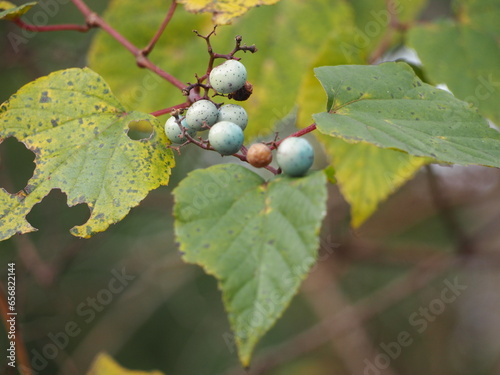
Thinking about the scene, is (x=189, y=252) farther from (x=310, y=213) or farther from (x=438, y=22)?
(x=438, y=22)

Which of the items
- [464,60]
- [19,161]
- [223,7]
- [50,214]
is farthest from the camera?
[19,161]

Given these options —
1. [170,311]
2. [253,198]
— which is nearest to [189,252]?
[253,198]

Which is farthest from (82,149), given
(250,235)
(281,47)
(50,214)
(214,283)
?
(214,283)

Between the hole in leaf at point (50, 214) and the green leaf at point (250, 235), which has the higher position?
the green leaf at point (250, 235)

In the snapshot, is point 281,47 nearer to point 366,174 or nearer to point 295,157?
point 366,174

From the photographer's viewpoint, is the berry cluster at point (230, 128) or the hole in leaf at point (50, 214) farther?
the hole in leaf at point (50, 214)

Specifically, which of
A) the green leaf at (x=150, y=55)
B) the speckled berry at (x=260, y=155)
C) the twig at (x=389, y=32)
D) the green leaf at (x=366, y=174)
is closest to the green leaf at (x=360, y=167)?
the green leaf at (x=366, y=174)

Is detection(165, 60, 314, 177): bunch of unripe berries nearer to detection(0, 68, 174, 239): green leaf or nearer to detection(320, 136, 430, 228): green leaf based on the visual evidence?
detection(0, 68, 174, 239): green leaf

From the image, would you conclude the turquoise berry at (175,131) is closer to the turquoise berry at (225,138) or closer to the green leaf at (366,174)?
the turquoise berry at (225,138)
